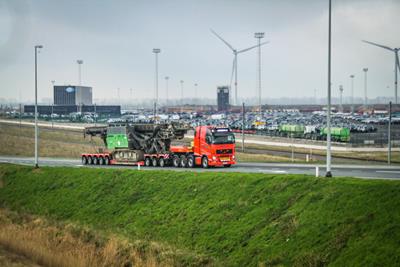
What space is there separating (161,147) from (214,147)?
6932 millimetres

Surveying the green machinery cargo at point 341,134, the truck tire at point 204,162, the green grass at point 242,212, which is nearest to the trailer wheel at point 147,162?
the truck tire at point 204,162

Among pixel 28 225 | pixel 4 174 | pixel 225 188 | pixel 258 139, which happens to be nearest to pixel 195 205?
pixel 225 188

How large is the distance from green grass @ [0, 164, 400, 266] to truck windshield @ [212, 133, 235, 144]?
8720 mm

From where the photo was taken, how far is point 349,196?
24156mm

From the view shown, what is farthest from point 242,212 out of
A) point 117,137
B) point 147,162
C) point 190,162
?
point 117,137

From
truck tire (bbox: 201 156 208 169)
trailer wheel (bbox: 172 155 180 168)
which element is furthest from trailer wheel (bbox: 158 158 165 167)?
truck tire (bbox: 201 156 208 169)

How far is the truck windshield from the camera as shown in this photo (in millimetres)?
45438

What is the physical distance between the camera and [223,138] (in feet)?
150

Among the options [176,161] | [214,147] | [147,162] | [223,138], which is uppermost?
[223,138]

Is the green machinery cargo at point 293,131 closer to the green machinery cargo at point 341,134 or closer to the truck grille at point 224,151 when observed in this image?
the green machinery cargo at point 341,134

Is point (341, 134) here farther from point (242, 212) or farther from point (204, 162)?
point (242, 212)

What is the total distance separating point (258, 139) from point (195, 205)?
232ft

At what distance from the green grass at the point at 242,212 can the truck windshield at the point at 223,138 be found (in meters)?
8.72

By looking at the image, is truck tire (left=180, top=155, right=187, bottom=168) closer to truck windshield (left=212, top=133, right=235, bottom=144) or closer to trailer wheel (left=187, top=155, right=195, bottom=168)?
trailer wheel (left=187, top=155, right=195, bottom=168)
